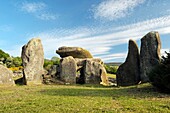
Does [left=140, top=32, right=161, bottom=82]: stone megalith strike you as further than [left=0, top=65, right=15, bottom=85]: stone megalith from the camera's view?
Yes

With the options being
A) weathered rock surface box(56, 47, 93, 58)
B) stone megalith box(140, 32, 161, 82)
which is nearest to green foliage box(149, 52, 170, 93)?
stone megalith box(140, 32, 161, 82)

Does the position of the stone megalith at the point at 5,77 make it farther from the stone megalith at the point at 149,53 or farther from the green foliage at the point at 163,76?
the green foliage at the point at 163,76

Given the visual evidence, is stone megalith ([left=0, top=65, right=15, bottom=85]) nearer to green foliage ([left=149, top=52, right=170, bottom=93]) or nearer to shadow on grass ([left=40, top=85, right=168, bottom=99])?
shadow on grass ([left=40, top=85, right=168, bottom=99])

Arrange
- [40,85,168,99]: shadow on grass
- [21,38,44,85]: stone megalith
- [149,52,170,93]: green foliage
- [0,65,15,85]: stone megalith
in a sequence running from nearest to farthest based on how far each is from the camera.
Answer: [40,85,168,99]: shadow on grass
[149,52,170,93]: green foliage
[0,65,15,85]: stone megalith
[21,38,44,85]: stone megalith

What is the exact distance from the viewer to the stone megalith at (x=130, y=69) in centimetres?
2636

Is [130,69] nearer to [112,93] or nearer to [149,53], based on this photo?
[149,53]

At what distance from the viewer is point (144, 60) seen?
2538 cm

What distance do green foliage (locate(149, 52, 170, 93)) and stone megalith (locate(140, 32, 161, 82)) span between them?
A: 6.78 meters

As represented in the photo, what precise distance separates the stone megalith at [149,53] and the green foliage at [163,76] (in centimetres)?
678

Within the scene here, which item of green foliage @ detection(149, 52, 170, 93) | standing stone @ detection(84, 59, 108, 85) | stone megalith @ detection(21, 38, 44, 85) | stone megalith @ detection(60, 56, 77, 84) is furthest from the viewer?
standing stone @ detection(84, 59, 108, 85)

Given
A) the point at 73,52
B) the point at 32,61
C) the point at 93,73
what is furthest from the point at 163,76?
the point at 73,52

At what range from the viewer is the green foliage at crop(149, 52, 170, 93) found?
53.4 ft

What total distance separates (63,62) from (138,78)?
28.9 ft

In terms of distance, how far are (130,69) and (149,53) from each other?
2.86 m
